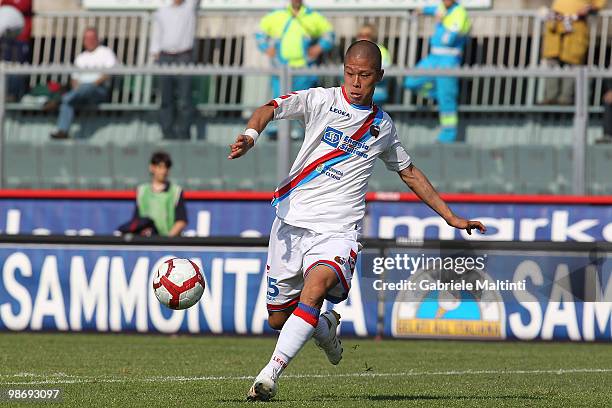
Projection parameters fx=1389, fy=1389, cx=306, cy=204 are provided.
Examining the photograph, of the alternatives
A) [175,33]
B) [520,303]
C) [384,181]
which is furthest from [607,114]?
[175,33]

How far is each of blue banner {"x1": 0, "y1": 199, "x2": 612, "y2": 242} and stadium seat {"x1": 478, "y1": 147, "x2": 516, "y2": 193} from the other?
0.74ft

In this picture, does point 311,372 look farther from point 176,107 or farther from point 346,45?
Answer: point 346,45

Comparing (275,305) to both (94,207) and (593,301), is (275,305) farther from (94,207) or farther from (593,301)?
(94,207)

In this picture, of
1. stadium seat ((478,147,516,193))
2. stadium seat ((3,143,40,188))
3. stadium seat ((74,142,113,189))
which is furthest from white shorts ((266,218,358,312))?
stadium seat ((3,143,40,188))

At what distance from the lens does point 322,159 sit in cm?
898

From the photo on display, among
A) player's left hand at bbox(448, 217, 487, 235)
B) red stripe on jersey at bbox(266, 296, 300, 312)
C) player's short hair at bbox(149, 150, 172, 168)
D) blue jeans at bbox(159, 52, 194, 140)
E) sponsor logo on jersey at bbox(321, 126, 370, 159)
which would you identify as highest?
blue jeans at bbox(159, 52, 194, 140)

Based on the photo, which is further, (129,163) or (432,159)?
(129,163)

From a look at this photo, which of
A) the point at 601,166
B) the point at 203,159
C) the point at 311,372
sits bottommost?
the point at 311,372

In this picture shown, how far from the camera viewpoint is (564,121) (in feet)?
53.7

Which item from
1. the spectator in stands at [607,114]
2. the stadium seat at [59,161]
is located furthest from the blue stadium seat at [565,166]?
the stadium seat at [59,161]

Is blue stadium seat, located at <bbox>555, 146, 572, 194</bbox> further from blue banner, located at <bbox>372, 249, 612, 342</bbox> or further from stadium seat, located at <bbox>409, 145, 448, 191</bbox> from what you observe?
blue banner, located at <bbox>372, 249, 612, 342</bbox>

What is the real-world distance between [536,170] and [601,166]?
753 mm

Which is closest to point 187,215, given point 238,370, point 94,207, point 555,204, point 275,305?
point 94,207

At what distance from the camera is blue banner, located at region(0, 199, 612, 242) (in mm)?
16203
